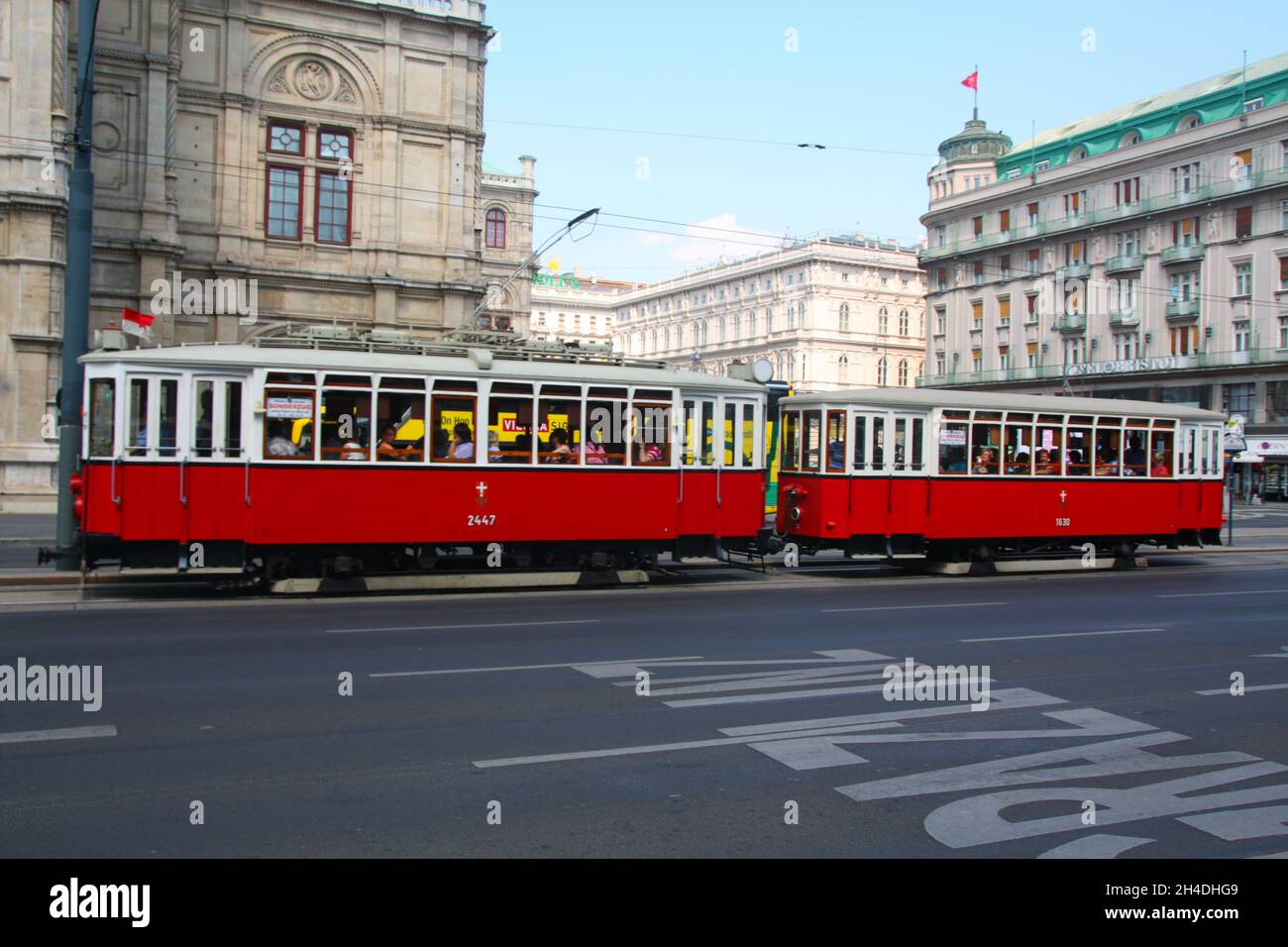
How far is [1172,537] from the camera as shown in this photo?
23062mm

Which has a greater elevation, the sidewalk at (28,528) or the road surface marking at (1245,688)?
the sidewalk at (28,528)

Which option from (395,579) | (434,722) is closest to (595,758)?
(434,722)

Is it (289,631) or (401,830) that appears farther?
(289,631)

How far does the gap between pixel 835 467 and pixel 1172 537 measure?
874 cm

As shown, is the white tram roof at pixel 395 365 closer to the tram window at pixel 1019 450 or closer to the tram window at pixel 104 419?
the tram window at pixel 104 419

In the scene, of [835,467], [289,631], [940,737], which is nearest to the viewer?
[940,737]

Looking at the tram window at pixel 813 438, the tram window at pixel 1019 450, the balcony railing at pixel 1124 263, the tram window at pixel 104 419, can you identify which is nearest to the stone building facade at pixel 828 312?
the balcony railing at pixel 1124 263

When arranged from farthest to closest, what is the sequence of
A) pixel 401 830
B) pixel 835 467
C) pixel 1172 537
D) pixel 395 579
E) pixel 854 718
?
pixel 1172 537 < pixel 835 467 < pixel 395 579 < pixel 854 718 < pixel 401 830

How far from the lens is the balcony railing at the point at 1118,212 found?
187ft

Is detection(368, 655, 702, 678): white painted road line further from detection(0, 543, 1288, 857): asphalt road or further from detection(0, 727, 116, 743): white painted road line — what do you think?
detection(0, 727, 116, 743): white painted road line

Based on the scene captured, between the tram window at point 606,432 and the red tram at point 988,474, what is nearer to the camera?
the tram window at point 606,432

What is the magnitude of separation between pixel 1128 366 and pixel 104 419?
6022 cm

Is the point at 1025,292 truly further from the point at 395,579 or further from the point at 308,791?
the point at 308,791

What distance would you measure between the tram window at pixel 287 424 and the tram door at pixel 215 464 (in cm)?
33
